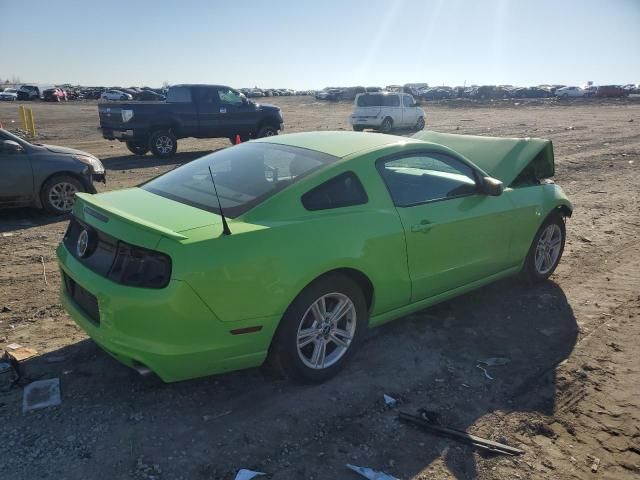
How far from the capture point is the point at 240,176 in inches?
148

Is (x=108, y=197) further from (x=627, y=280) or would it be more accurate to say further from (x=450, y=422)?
(x=627, y=280)

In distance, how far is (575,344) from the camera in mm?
4215

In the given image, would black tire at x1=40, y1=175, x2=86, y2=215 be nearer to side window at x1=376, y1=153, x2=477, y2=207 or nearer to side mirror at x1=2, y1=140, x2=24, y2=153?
side mirror at x1=2, y1=140, x2=24, y2=153

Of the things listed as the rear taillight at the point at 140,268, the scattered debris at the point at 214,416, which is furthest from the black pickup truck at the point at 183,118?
the scattered debris at the point at 214,416

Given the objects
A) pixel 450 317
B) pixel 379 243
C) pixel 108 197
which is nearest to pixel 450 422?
pixel 379 243

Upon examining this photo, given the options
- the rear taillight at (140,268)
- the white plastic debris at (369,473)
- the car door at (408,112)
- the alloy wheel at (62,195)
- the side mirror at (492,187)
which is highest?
the car door at (408,112)

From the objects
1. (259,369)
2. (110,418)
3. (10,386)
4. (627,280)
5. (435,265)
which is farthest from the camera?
(627,280)

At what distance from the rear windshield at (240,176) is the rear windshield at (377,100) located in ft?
59.2

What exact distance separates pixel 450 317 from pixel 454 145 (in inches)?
80.8

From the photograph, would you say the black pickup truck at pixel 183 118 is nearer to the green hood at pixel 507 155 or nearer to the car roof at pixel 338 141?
the green hood at pixel 507 155

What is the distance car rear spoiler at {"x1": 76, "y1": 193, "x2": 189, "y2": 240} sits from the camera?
2.90m

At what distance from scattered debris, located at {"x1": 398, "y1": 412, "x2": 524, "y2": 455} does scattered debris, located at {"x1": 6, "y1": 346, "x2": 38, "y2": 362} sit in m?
2.63

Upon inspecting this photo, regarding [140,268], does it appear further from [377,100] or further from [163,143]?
[377,100]

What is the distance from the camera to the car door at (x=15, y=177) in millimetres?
7332
